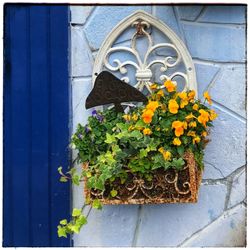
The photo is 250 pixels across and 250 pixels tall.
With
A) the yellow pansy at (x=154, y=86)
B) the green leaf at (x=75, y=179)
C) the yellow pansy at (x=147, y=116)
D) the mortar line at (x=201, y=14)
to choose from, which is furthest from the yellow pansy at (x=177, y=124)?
the mortar line at (x=201, y=14)

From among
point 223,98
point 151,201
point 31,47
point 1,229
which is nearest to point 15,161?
point 1,229

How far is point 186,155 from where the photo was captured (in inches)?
103

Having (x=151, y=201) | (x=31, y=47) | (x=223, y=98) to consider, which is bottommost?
(x=151, y=201)

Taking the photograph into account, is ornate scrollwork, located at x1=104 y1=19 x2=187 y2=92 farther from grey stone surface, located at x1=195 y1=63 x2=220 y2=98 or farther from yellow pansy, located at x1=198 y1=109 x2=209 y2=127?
yellow pansy, located at x1=198 y1=109 x2=209 y2=127

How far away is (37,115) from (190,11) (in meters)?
0.91

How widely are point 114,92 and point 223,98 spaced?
0.56 m

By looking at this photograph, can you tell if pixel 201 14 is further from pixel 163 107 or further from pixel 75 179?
pixel 75 179

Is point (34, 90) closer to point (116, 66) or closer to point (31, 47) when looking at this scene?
point (31, 47)

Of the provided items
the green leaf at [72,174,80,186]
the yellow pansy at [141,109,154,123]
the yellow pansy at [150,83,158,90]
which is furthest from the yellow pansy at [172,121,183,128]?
the green leaf at [72,174,80,186]

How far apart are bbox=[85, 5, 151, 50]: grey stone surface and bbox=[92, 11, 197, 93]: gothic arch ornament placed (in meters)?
0.04

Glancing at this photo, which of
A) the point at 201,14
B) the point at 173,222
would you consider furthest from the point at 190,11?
the point at 173,222

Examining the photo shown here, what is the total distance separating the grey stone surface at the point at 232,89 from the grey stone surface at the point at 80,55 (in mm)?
623

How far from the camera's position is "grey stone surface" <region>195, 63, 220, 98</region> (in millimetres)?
2904

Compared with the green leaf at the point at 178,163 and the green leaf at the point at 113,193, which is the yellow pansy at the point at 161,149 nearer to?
the green leaf at the point at 178,163
